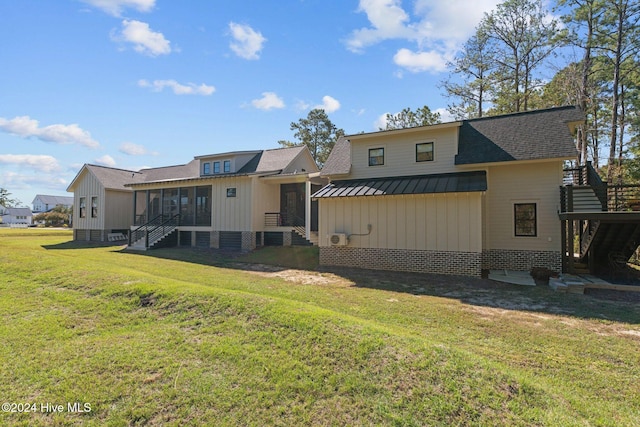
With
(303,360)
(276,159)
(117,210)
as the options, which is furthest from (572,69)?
(117,210)

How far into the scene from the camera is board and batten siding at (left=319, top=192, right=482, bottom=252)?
1135cm

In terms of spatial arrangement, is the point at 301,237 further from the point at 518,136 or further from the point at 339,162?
the point at 518,136

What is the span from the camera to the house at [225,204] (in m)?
18.3

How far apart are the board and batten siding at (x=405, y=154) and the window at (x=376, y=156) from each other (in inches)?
5.4

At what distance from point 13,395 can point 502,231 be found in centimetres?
1384

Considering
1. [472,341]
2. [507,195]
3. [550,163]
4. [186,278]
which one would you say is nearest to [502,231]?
[507,195]

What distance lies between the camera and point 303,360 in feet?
14.2

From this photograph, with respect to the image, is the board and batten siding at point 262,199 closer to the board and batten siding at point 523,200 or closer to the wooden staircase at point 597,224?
the board and batten siding at point 523,200

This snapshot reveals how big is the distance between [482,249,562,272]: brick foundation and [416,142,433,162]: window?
431 cm

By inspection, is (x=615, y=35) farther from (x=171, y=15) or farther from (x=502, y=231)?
(x=171, y=15)

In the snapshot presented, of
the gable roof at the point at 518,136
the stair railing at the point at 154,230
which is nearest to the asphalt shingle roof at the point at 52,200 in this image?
the stair railing at the point at 154,230

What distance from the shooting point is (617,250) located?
37.8 feet

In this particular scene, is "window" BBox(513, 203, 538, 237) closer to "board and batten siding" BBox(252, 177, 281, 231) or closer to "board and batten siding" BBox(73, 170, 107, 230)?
"board and batten siding" BBox(252, 177, 281, 231)

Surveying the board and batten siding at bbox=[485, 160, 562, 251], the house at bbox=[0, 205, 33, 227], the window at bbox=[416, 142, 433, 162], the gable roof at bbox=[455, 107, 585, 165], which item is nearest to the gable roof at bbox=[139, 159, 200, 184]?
the window at bbox=[416, 142, 433, 162]
